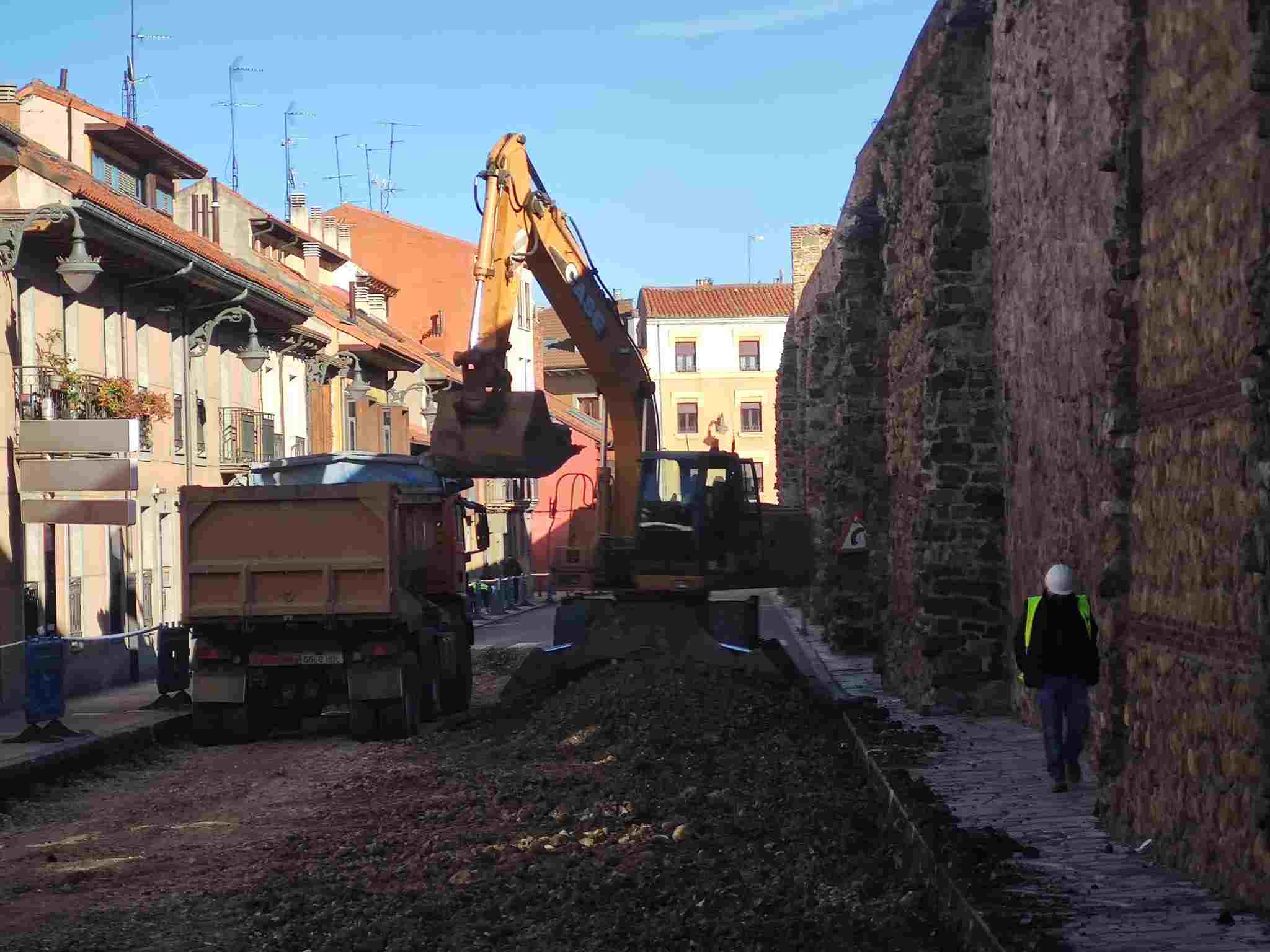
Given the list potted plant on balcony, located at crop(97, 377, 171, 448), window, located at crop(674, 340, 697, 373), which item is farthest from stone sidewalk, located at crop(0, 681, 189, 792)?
window, located at crop(674, 340, 697, 373)

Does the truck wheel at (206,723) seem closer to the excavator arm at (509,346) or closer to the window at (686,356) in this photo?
the excavator arm at (509,346)

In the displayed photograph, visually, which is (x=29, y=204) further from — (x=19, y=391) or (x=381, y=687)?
(x=381, y=687)

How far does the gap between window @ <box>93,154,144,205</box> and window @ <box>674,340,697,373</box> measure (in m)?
54.5

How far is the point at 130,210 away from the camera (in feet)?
103

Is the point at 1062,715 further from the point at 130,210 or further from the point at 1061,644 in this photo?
the point at 130,210

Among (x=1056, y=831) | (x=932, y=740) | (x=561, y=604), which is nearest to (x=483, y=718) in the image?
(x=561, y=604)

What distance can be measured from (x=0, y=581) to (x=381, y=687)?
326 inches

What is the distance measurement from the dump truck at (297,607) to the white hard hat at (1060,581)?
8.41 meters

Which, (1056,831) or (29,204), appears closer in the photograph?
(1056,831)

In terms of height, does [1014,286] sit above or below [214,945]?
above

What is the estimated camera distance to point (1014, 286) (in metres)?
15.7

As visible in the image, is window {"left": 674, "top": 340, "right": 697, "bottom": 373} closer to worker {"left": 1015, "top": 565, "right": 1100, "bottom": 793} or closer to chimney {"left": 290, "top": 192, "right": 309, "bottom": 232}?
chimney {"left": 290, "top": 192, "right": 309, "bottom": 232}

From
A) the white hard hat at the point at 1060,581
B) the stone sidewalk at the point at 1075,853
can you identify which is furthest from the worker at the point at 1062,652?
the stone sidewalk at the point at 1075,853

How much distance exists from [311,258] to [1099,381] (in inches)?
1642
